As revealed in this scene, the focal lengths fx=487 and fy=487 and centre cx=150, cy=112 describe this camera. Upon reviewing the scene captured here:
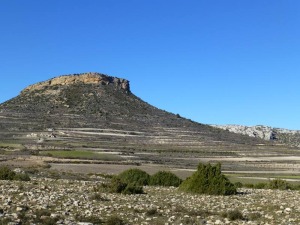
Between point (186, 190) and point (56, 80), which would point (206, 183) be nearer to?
point (186, 190)

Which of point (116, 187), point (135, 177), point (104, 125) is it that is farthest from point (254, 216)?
point (104, 125)

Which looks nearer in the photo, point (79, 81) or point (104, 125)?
point (104, 125)

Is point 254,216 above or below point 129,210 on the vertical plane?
above

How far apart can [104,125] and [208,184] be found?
10851cm

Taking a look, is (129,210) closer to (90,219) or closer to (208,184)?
(90,219)

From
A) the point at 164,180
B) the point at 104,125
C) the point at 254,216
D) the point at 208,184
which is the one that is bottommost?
the point at 254,216

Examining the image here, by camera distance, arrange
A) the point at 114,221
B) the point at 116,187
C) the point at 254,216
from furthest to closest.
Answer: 1. the point at 116,187
2. the point at 254,216
3. the point at 114,221

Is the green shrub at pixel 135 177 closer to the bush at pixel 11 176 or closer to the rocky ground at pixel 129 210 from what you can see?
the bush at pixel 11 176

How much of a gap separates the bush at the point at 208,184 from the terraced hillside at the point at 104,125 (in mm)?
69487

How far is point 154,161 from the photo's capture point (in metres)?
84.5

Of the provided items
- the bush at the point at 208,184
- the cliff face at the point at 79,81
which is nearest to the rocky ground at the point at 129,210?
the bush at the point at 208,184

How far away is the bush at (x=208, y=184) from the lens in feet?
94.2

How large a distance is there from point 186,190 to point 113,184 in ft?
16.1

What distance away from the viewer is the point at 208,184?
2922cm
